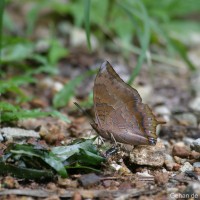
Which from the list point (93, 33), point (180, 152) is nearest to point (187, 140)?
point (180, 152)

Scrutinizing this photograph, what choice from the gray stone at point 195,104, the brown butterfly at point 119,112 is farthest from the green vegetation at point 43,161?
the gray stone at point 195,104

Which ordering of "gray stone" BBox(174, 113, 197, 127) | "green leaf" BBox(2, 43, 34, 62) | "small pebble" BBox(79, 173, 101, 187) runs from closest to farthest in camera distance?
"small pebble" BBox(79, 173, 101, 187)
"gray stone" BBox(174, 113, 197, 127)
"green leaf" BBox(2, 43, 34, 62)

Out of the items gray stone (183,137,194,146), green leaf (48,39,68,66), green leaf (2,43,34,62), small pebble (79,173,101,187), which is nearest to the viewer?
small pebble (79,173,101,187)

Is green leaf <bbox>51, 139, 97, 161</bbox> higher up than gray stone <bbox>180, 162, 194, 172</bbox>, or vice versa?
green leaf <bbox>51, 139, 97, 161</bbox>

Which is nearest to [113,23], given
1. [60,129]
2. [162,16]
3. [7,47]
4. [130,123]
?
[162,16]

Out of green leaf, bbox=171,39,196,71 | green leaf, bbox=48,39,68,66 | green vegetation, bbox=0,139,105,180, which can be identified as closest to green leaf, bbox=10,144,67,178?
green vegetation, bbox=0,139,105,180

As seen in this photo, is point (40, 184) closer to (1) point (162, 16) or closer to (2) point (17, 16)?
(1) point (162, 16)

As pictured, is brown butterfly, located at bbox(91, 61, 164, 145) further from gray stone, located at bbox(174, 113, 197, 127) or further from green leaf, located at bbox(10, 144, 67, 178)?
gray stone, located at bbox(174, 113, 197, 127)

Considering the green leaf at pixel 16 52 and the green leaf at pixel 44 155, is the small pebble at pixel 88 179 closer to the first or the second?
the green leaf at pixel 44 155
